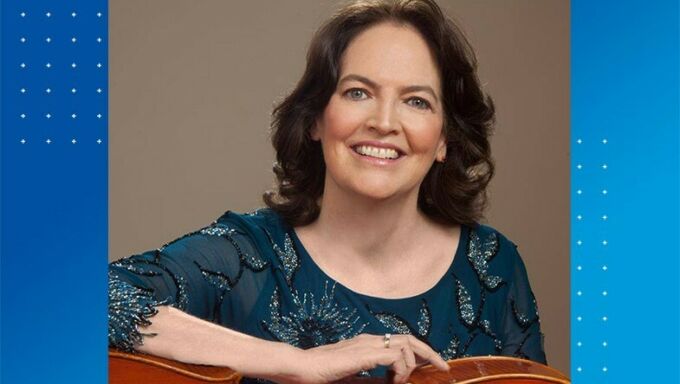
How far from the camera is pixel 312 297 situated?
2787 mm

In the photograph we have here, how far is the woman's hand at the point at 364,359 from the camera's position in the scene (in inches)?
92.3

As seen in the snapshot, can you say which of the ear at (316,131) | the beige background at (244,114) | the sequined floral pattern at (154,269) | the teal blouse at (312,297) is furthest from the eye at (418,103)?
the beige background at (244,114)

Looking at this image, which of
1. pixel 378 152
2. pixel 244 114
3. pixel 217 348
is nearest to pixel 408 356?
pixel 217 348

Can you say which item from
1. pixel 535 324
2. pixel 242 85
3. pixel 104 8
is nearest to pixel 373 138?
pixel 535 324

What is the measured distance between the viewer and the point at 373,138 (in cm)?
278

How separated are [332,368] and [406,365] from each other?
13cm

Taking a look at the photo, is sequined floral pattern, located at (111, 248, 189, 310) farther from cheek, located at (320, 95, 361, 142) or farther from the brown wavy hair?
cheek, located at (320, 95, 361, 142)

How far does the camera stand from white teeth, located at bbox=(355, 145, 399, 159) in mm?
2754

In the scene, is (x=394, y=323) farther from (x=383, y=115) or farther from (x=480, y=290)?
(x=383, y=115)

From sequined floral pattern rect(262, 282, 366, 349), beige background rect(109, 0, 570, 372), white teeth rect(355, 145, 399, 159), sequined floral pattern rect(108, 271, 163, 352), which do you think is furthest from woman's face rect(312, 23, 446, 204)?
beige background rect(109, 0, 570, 372)

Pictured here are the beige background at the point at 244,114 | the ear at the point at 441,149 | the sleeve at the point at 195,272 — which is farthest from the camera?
the beige background at the point at 244,114

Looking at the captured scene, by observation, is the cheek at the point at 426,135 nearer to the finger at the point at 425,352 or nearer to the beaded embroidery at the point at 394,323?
the beaded embroidery at the point at 394,323

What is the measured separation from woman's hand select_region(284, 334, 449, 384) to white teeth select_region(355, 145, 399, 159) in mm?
501

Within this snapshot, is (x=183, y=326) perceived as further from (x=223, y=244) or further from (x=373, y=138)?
(x=373, y=138)
